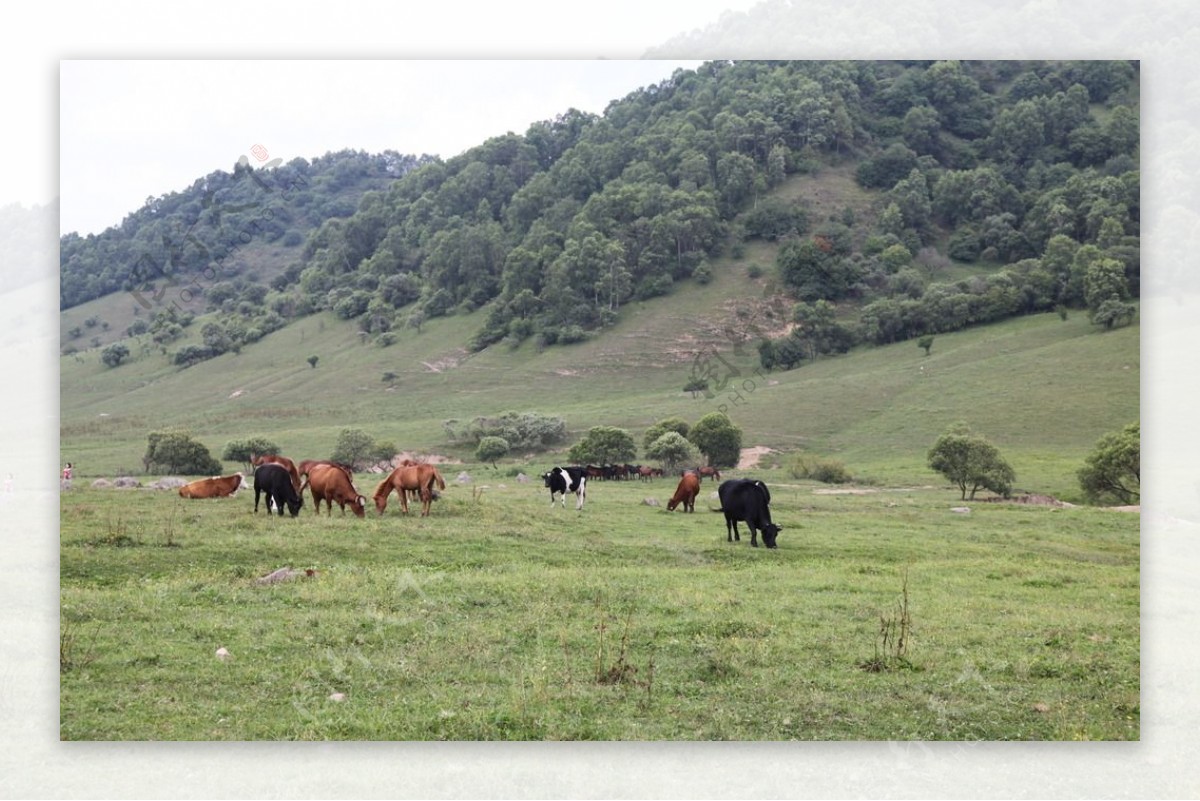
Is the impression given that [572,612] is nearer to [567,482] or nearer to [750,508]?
[750,508]

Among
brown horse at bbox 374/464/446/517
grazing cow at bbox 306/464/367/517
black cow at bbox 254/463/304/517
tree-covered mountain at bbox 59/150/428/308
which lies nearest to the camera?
tree-covered mountain at bbox 59/150/428/308

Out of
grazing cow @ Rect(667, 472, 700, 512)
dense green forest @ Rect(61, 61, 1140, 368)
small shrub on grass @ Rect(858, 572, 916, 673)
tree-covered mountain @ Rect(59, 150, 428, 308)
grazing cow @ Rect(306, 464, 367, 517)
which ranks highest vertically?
dense green forest @ Rect(61, 61, 1140, 368)

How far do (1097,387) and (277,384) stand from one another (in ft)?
88.7

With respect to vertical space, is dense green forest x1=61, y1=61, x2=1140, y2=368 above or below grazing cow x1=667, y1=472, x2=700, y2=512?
above

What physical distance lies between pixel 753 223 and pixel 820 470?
19658 millimetres

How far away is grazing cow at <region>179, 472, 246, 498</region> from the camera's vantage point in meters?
21.0

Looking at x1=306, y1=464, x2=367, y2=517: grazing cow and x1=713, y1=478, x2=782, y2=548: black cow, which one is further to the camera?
x1=306, y1=464, x2=367, y2=517: grazing cow

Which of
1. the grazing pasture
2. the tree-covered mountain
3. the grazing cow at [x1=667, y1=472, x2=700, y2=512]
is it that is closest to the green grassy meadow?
the grazing pasture

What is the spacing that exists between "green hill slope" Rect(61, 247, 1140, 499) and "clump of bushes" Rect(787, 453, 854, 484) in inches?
42.1

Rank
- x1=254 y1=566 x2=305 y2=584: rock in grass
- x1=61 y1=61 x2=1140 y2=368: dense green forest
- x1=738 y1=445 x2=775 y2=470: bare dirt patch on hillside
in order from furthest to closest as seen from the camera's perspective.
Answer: x1=738 y1=445 x2=775 y2=470: bare dirt patch on hillside → x1=61 y1=61 x2=1140 y2=368: dense green forest → x1=254 y1=566 x2=305 y2=584: rock in grass

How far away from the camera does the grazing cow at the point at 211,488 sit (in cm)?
A: 2095

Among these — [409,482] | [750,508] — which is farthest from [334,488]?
[750,508]

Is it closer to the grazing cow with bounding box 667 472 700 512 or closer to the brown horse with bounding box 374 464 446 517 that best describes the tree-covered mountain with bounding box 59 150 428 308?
the brown horse with bounding box 374 464 446 517

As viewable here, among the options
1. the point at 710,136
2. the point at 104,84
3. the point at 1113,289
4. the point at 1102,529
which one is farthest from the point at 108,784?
the point at 710,136
